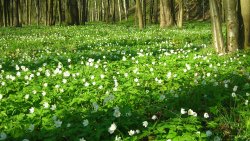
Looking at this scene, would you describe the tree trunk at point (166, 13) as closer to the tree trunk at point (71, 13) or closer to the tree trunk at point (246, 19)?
the tree trunk at point (71, 13)

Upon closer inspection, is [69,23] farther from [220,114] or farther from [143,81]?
[220,114]

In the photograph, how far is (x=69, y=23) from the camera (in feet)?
117

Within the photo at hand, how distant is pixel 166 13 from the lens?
3169 centimetres

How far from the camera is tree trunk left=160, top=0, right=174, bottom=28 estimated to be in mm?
31323

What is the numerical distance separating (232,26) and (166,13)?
2115 cm

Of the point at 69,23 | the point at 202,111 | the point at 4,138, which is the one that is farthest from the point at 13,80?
the point at 69,23

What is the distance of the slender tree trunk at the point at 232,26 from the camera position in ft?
35.3

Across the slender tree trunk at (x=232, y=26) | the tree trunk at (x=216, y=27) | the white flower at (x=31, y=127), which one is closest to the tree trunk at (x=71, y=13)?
the tree trunk at (x=216, y=27)

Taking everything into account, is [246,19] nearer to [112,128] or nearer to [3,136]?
[112,128]

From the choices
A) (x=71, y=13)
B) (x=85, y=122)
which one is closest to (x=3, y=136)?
(x=85, y=122)

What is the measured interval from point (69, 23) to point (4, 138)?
1268 inches

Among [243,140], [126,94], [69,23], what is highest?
[69,23]

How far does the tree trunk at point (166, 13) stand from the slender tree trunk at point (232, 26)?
20583 millimetres

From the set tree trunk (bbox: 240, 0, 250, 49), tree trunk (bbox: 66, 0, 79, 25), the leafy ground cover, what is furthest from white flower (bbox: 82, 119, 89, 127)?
tree trunk (bbox: 66, 0, 79, 25)
